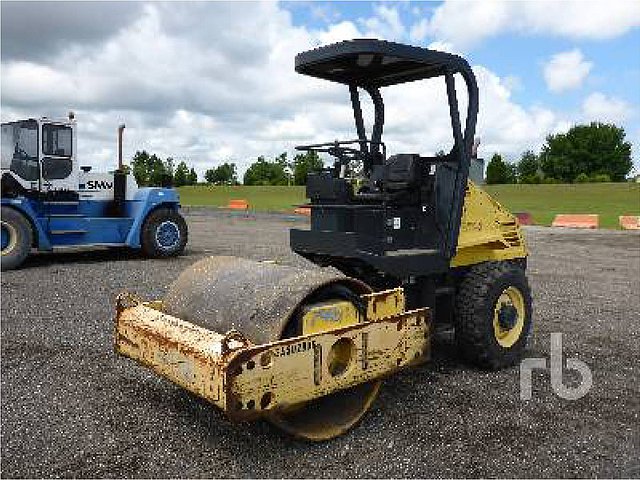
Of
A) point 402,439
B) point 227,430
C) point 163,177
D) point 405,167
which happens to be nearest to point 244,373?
point 227,430

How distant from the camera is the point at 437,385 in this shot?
5.18 meters

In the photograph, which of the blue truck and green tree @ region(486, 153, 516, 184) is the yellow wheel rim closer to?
the blue truck

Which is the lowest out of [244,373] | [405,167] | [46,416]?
[46,416]

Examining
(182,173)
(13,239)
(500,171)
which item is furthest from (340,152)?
(182,173)

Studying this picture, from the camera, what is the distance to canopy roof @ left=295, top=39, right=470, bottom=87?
4.79 metres

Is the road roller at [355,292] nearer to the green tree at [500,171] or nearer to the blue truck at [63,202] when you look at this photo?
the blue truck at [63,202]

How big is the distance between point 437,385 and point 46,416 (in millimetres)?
2865

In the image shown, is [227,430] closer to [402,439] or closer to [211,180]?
[402,439]

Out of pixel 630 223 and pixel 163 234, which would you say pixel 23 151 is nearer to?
pixel 163 234

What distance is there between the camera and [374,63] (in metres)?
5.33

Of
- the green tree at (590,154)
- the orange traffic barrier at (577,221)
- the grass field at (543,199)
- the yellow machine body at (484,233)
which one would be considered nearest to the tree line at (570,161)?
the green tree at (590,154)

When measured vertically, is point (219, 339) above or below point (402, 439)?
above

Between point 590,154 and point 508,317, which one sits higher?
point 590,154
